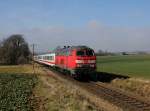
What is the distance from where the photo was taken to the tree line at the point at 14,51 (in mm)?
143125

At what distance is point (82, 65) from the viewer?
39.2 metres

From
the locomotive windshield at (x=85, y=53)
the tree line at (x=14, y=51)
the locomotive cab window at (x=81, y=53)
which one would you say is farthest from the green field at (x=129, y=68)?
the tree line at (x=14, y=51)

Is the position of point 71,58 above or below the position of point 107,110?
above

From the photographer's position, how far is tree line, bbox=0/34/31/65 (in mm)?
143125

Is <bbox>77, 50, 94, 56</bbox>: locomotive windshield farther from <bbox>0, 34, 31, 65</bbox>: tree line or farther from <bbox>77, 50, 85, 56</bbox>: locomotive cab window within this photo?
<bbox>0, 34, 31, 65</bbox>: tree line

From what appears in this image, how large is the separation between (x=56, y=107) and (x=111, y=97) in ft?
23.4

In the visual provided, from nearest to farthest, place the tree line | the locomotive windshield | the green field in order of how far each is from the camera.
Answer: the locomotive windshield, the green field, the tree line

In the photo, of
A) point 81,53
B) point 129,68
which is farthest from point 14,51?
point 81,53

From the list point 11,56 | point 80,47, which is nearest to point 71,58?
point 80,47

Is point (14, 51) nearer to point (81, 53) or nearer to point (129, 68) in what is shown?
point (129, 68)

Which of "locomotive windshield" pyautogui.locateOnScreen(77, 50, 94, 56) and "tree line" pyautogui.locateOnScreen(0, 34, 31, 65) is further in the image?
"tree line" pyautogui.locateOnScreen(0, 34, 31, 65)

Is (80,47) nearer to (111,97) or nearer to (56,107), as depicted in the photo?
(111,97)

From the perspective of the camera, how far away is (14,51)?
471ft

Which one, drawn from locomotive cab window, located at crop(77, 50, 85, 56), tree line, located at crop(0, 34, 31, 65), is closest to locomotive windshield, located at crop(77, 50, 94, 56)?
locomotive cab window, located at crop(77, 50, 85, 56)
